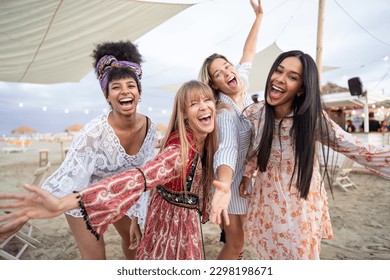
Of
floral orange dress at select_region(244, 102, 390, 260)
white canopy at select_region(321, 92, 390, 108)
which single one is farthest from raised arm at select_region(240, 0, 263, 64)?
white canopy at select_region(321, 92, 390, 108)

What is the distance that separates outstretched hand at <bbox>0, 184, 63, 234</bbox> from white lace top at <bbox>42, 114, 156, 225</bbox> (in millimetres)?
577

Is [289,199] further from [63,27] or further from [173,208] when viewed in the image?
[63,27]

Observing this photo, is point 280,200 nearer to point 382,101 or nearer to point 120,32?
point 120,32

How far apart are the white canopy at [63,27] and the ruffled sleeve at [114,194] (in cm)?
246

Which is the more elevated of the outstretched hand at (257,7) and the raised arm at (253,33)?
the outstretched hand at (257,7)

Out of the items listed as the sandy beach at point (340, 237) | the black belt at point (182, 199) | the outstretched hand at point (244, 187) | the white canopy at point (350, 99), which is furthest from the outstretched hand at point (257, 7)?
the white canopy at point (350, 99)

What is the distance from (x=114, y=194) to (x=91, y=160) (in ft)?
2.06

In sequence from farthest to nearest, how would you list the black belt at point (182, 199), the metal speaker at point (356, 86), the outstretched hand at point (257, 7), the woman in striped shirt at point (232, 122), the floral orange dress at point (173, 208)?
the metal speaker at point (356, 86) → the outstretched hand at point (257, 7) → the woman in striped shirt at point (232, 122) → the black belt at point (182, 199) → the floral orange dress at point (173, 208)

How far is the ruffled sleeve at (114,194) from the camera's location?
93 centimetres

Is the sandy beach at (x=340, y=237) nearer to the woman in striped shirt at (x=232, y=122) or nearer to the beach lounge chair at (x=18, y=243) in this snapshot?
the beach lounge chair at (x=18, y=243)
